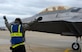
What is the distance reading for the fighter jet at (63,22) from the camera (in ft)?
48.2

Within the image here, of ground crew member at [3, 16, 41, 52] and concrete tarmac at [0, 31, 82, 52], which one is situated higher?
ground crew member at [3, 16, 41, 52]

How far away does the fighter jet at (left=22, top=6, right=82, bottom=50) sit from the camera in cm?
1469

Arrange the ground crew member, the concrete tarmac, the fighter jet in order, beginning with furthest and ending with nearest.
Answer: the concrete tarmac, the fighter jet, the ground crew member

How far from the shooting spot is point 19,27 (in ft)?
30.4

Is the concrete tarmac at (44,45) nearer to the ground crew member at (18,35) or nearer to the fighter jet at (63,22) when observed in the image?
the fighter jet at (63,22)

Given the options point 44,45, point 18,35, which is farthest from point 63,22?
point 18,35

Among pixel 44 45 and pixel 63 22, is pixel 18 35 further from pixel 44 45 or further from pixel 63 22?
pixel 44 45

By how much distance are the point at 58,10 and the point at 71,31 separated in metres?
1.97

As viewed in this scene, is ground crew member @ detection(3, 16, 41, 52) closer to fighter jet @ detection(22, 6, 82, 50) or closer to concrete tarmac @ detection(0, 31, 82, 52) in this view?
fighter jet @ detection(22, 6, 82, 50)

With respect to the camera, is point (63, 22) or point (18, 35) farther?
point (63, 22)

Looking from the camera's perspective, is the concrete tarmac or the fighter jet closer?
the fighter jet

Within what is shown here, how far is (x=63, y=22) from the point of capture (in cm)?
1486

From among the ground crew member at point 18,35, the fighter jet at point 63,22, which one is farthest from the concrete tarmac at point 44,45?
the ground crew member at point 18,35

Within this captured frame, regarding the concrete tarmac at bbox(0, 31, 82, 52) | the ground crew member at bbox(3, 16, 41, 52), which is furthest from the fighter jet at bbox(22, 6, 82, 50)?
the ground crew member at bbox(3, 16, 41, 52)
